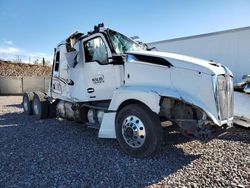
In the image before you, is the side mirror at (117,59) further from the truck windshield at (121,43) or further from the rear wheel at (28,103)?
the rear wheel at (28,103)

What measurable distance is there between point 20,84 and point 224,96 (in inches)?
837

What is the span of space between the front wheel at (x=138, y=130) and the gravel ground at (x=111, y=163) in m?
0.21

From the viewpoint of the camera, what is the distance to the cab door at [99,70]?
6.15 meters

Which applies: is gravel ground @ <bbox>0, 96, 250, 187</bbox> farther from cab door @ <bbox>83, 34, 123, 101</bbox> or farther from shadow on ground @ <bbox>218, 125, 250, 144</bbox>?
cab door @ <bbox>83, 34, 123, 101</bbox>

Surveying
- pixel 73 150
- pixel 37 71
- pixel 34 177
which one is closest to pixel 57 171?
pixel 34 177

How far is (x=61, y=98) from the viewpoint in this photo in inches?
326

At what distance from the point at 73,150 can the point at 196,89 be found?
2.78 meters

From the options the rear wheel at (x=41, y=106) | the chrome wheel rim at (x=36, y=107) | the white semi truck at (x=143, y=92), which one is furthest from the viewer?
the chrome wheel rim at (x=36, y=107)

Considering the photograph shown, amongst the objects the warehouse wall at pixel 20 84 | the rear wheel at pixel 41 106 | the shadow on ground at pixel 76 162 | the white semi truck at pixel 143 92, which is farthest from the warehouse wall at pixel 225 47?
the warehouse wall at pixel 20 84

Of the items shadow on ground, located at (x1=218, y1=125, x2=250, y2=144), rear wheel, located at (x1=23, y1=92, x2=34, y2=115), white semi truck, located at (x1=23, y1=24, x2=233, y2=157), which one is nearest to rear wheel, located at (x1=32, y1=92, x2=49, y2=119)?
rear wheel, located at (x1=23, y1=92, x2=34, y2=115)

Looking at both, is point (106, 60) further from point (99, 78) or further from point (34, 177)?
point (34, 177)

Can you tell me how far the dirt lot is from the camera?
33094 mm

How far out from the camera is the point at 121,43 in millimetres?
6461

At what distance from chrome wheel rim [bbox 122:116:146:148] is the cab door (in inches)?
45.4
